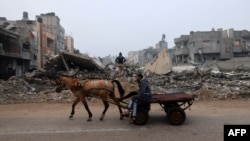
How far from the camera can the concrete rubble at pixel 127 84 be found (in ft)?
55.6

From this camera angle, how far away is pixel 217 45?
6275 cm

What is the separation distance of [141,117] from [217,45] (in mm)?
56646

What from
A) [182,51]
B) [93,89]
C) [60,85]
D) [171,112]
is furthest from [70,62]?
[182,51]

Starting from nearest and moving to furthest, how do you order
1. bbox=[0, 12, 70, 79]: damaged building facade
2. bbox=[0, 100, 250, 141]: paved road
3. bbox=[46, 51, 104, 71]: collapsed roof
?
1. bbox=[0, 100, 250, 141]: paved road
2. bbox=[46, 51, 104, 71]: collapsed roof
3. bbox=[0, 12, 70, 79]: damaged building facade

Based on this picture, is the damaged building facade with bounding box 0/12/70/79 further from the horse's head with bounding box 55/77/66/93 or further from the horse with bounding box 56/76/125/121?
the horse with bounding box 56/76/125/121

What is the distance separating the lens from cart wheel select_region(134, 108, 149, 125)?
9398 mm

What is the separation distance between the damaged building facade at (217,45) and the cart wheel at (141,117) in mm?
54262

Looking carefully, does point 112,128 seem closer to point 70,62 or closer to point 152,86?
point 152,86

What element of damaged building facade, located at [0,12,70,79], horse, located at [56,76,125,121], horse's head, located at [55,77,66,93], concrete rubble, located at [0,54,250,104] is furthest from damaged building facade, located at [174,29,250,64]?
horse's head, located at [55,77,66,93]

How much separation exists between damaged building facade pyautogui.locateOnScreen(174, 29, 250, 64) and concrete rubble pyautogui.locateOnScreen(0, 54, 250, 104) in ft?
122

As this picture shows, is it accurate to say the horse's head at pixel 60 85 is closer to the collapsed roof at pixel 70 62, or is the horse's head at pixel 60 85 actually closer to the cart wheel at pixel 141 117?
the cart wheel at pixel 141 117

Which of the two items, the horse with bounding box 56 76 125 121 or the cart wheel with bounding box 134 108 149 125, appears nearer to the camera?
the cart wheel with bounding box 134 108 149 125

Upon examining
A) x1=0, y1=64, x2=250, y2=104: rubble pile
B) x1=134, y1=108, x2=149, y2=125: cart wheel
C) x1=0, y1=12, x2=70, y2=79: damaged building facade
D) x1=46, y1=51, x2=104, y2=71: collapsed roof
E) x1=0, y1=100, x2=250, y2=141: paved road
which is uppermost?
x1=0, y1=12, x2=70, y2=79: damaged building facade

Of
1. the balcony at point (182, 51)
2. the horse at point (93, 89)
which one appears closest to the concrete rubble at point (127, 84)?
the horse at point (93, 89)
